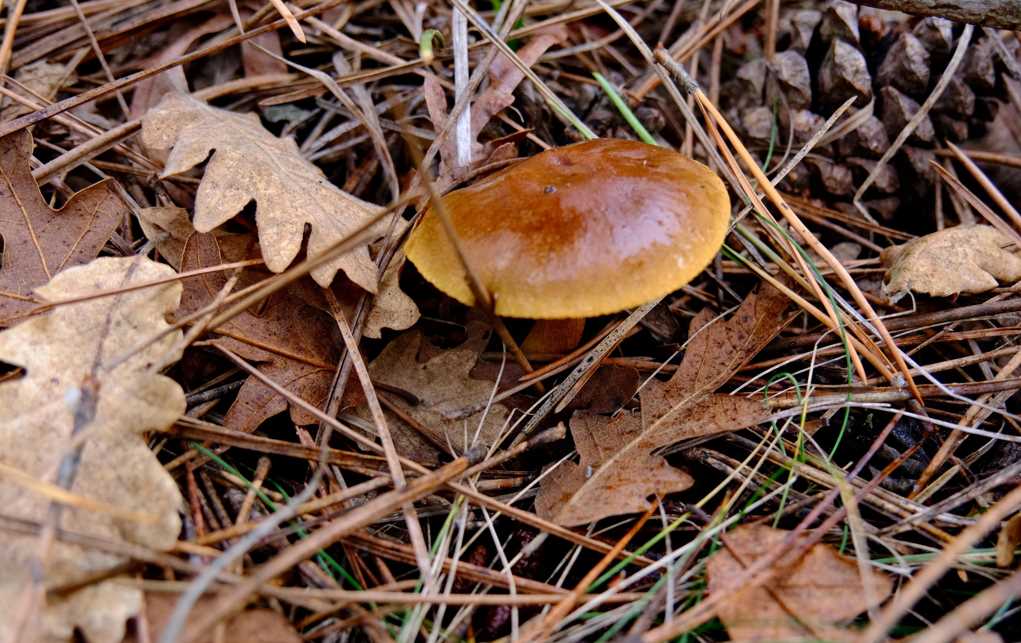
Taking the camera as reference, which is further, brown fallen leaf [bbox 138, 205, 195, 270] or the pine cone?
the pine cone

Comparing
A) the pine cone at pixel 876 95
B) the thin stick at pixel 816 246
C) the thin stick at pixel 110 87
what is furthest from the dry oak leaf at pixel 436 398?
the pine cone at pixel 876 95

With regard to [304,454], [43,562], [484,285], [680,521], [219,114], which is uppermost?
[219,114]

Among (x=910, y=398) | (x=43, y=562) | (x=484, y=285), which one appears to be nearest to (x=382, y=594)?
(x=43, y=562)

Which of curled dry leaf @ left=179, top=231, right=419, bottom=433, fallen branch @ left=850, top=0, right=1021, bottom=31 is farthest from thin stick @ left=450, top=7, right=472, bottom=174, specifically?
fallen branch @ left=850, top=0, right=1021, bottom=31

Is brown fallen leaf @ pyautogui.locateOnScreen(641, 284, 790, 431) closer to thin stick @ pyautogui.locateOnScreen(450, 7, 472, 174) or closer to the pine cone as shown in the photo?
the pine cone

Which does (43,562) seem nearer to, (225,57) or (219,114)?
(219,114)

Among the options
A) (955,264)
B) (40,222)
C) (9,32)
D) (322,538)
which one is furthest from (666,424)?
(9,32)

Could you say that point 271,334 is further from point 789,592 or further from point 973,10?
point 973,10
